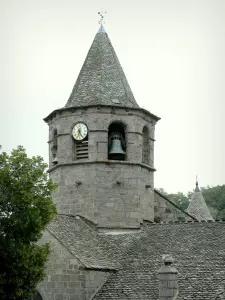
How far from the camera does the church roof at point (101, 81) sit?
140 ft

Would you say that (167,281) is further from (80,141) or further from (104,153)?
(80,141)

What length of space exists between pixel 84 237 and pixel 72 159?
15.5ft

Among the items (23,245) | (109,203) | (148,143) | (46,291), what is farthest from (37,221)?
(148,143)

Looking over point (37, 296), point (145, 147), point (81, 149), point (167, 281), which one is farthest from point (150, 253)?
point (145, 147)

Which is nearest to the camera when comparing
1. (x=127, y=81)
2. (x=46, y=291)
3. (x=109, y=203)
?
(x=46, y=291)

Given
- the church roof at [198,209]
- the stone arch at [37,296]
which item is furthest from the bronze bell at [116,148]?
the church roof at [198,209]

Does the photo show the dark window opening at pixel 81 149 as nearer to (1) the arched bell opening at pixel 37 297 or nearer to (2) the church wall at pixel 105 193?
(2) the church wall at pixel 105 193

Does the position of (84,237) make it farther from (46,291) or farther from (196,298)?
(196,298)

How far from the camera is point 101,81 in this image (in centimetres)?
4325

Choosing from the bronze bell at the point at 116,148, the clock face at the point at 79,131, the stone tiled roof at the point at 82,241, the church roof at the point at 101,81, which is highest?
the church roof at the point at 101,81

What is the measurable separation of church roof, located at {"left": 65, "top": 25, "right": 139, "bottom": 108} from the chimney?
11.0 meters

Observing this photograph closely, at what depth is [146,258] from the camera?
37812 mm

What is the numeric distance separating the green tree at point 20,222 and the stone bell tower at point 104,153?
26.5ft

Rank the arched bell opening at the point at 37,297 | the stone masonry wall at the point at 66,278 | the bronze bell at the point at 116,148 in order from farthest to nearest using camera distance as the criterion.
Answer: the bronze bell at the point at 116,148
the arched bell opening at the point at 37,297
the stone masonry wall at the point at 66,278
